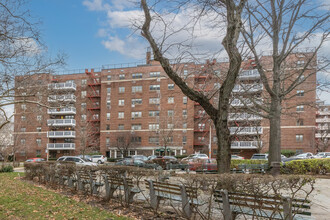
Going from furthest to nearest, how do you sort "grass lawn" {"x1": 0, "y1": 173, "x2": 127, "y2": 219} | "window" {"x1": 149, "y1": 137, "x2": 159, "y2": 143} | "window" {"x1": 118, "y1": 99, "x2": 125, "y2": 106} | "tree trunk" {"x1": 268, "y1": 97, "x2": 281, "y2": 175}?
"window" {"x1": 118, "y1": 99, "x2": 125, "y2": 106}
"window" {"x1": 149, "y1": 137, "x2": 159, "y2": 143}
"tree trunk" {"x1": 268, "y1": 97, "x2": 281, "y2": 175}
"grass lawn" {"x1": 0, "y1": 173, "x2": 127, "y2": 219}

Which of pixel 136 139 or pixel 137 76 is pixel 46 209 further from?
pixel 137 76

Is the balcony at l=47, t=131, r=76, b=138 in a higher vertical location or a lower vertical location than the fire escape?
lower

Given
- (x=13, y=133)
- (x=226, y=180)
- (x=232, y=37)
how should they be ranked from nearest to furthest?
(x=226, y=180) < (x=232, y=37) < (x=13, y=133)

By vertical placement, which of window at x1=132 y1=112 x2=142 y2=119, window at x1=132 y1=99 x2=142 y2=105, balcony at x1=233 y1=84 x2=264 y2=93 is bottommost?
balcony at x1=233 y1=84 x2=264 y2=93

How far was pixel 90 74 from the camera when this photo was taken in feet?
211

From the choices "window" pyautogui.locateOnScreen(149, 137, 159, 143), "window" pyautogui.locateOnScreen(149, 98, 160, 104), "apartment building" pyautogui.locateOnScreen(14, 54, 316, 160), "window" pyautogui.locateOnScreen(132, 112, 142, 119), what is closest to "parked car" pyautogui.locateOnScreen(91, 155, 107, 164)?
"apartment building" pyautogui.locateOnScreen(14, 54, 316, 160)

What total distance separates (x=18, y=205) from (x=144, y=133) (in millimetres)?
47757

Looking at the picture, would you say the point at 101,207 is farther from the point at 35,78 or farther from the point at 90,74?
the point at 90,74

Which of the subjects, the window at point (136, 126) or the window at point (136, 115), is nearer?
the window at point (136, 126)

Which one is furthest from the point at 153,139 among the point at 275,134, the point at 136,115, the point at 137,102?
the point at 275,134

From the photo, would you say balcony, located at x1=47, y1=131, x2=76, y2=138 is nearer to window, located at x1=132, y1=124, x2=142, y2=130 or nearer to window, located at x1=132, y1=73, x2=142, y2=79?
window, located at x1=132, y1=124, x2=142, y2=130

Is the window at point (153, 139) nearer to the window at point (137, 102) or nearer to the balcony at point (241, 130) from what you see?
the window at point (137, 102)

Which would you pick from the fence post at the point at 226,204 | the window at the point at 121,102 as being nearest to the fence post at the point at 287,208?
the fence post at the point at 226,204

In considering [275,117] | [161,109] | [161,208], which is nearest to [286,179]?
[161,208]
